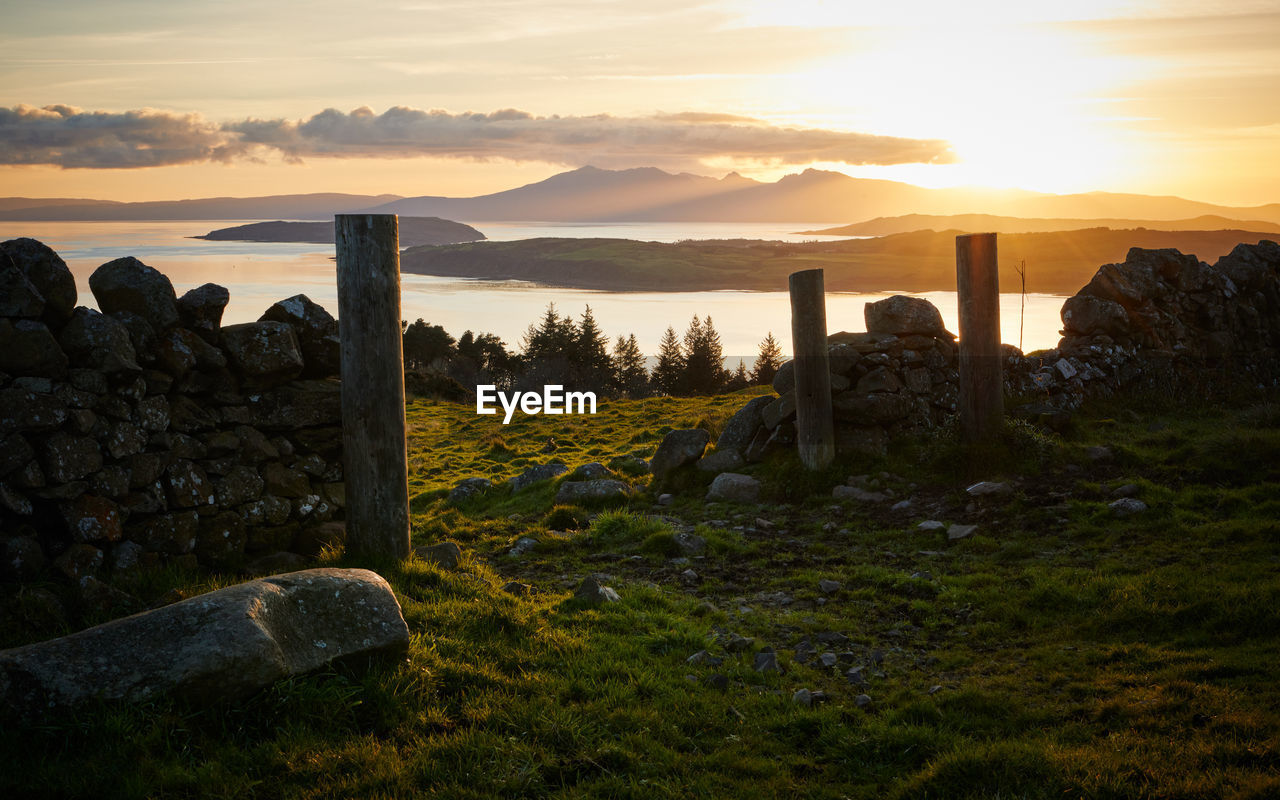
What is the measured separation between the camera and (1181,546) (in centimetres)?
859

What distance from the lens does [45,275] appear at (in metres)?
7.17

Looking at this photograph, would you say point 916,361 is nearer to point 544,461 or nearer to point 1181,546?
point 1181,546

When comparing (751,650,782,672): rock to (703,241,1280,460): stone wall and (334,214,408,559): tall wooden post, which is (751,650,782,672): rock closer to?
(334,214,408,559): tall wooden post

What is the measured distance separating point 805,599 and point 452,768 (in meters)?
4.59

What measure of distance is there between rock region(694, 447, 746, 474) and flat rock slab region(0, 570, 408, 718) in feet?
27.1

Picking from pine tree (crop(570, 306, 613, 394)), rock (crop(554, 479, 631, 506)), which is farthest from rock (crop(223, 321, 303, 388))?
pine tree (crop(570, 306, 613, 394))

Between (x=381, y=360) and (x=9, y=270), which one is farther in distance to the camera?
(x=381, y=360)

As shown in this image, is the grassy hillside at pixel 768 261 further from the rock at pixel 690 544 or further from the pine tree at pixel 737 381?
the rock at pixel 690 544

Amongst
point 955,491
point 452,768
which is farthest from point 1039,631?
point 452,768

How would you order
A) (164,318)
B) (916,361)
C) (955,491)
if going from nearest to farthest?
1. (164,318)
2. (955,491)
3. (916,361)

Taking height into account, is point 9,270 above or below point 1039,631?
above

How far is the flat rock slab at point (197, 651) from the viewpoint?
16.0 ft

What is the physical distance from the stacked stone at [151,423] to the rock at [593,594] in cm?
284

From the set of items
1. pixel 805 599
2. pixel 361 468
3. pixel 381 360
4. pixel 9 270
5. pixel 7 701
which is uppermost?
pixel 9 270
